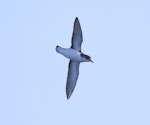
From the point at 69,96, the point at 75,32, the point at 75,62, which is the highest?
the point at 75,32

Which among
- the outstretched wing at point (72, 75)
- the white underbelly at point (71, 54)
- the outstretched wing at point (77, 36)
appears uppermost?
the outstretched wing at point (77, 36)

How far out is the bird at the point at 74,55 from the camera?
40.1 m

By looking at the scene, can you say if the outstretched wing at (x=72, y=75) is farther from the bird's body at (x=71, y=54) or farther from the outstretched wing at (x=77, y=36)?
the outstretched wing at (x=77, y=36)

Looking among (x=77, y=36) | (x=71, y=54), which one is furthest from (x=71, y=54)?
(x=77, y=36)

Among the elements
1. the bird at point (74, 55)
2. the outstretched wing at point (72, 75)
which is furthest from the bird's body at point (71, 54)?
the outstretched wing at point (72, 75)

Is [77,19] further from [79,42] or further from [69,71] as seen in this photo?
[69,71]

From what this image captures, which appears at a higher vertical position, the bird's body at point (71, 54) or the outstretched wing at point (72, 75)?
the bird's body at point (71, 54)

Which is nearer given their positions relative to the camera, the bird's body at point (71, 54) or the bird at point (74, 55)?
the bird's body at point (71, 54)

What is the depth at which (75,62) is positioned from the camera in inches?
1665

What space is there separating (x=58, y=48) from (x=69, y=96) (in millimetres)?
5078

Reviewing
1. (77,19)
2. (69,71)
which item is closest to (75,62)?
(69,71)

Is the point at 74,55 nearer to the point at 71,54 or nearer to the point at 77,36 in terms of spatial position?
the point at 71,54

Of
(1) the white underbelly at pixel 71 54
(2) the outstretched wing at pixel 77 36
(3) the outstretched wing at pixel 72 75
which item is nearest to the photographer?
(1) the white underbelly at pixel 71 54

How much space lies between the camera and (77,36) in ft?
134
